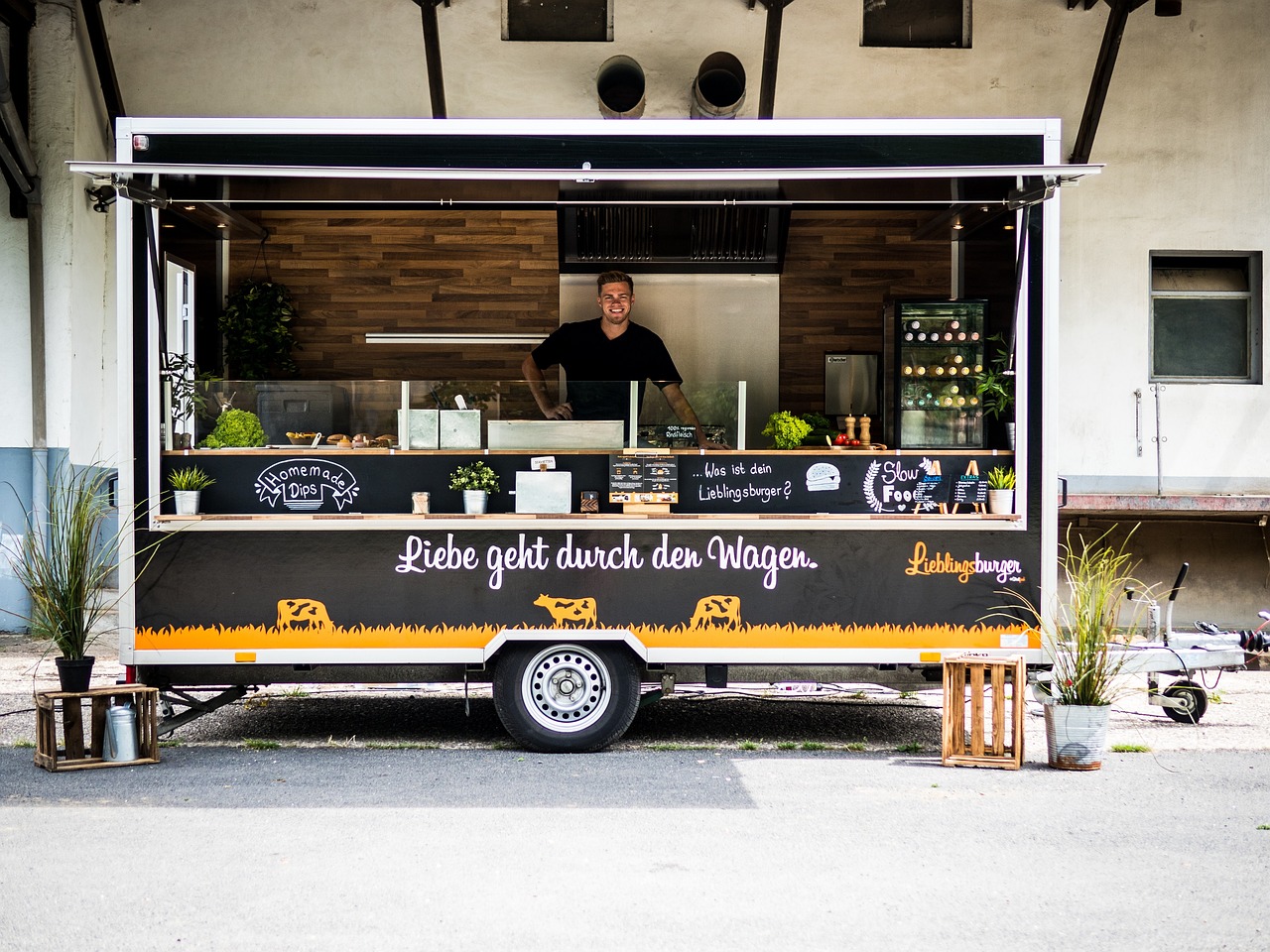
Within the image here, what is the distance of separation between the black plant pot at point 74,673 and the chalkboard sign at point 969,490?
4.62 meters

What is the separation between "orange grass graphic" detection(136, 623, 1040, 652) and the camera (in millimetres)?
6410

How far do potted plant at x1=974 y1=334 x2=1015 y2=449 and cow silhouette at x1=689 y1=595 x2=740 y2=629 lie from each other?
1.73m

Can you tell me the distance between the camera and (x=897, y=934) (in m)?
3.99

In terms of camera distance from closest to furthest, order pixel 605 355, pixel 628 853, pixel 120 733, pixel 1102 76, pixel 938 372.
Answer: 1. pixel 628 853
2. pixel 120 733
3. pixel 938 372
4. pixel 605 355
5. pixel 1102 76

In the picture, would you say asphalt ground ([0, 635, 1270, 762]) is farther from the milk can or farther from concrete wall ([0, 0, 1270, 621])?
concrete wall ([0, 0, 1270, 621])

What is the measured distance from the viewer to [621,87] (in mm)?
10211

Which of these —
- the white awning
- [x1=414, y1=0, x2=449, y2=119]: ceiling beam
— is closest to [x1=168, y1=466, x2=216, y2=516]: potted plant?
the white awning

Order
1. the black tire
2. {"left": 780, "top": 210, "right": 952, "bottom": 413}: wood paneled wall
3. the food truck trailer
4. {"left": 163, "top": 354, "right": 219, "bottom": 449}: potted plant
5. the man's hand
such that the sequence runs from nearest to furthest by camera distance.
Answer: the food truck trailer
the black tire
{"left": 163, "top": 354, "right": 219, "bottom": 449}: potted plant
the man's hand
{"left": 780, "top": 210, "right": 952, "bottom": 413}: wood paneled wall

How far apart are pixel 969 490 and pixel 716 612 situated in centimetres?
151

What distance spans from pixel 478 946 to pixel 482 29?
846cm

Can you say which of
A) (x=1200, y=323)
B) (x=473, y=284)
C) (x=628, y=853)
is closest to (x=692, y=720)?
(x=628, y=853)

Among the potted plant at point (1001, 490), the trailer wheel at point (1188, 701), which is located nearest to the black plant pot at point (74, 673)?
the potted plant at point (1001, 490)

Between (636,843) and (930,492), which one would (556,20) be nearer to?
(930,492)

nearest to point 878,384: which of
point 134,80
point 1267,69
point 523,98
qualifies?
point 523,98
